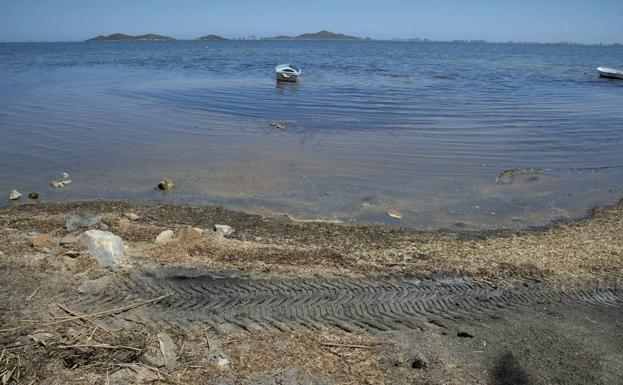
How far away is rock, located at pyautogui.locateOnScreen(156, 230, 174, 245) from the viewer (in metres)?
6.47

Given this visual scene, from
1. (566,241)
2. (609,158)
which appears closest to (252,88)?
(609,158)

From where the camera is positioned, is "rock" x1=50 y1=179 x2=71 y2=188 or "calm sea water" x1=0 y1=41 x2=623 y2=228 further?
"rock" x1=50 y1=179 x2=71 y2=188

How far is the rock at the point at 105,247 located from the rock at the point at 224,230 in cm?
160

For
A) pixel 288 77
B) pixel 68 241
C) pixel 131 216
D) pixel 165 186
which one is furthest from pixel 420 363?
pixel 288 77

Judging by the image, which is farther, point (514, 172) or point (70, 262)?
point (514, 172)

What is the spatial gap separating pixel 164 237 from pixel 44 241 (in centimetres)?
156

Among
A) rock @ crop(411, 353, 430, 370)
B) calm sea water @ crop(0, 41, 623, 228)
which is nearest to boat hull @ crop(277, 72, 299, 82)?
calm sea water @ crop(0, 41, 623, 228)

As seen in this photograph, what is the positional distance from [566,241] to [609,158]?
7174mm

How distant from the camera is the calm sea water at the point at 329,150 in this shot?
919cm

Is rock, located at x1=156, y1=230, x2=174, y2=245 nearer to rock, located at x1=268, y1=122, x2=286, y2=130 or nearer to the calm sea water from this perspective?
the calm sea water

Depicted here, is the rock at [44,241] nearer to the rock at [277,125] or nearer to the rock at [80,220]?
the rock at [80,220]

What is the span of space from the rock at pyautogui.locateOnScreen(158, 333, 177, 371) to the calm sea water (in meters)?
4.33

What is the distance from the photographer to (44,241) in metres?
6.21

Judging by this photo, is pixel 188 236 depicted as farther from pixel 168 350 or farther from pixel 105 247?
pixel 168 350
